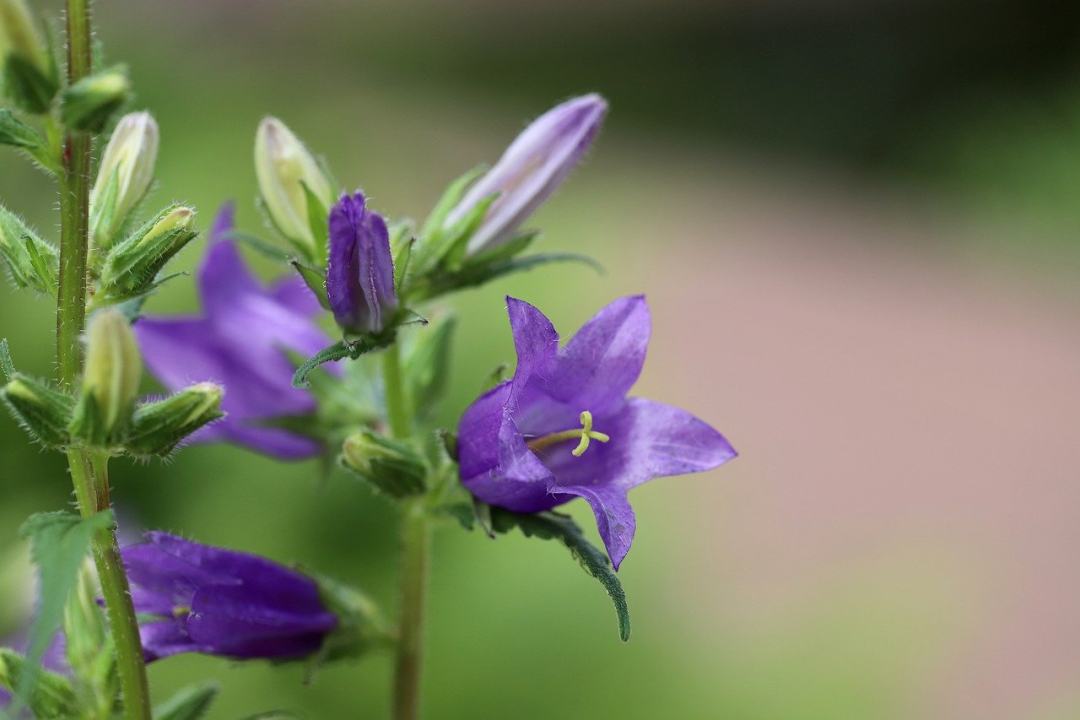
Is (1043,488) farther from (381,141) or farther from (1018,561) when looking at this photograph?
(381,141)

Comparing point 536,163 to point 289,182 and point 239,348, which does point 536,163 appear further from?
point 239,348

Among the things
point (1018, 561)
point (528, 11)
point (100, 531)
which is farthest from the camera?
point (528, 11)

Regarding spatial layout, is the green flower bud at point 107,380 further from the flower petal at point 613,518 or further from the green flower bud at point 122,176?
the flower petal at point 613,518

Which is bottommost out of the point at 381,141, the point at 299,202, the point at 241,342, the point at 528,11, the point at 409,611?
the point at 409,611

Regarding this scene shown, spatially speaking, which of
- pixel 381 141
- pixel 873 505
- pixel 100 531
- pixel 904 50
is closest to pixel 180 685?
pixel 100 531

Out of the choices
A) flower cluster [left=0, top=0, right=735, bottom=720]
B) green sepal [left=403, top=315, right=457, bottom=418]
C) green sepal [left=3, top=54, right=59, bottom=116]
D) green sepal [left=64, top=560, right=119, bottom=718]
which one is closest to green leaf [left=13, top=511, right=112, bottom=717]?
flower cluster [left=0, top=0, right=735, bottom=720]

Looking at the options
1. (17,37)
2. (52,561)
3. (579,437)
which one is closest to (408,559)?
(579,437)
